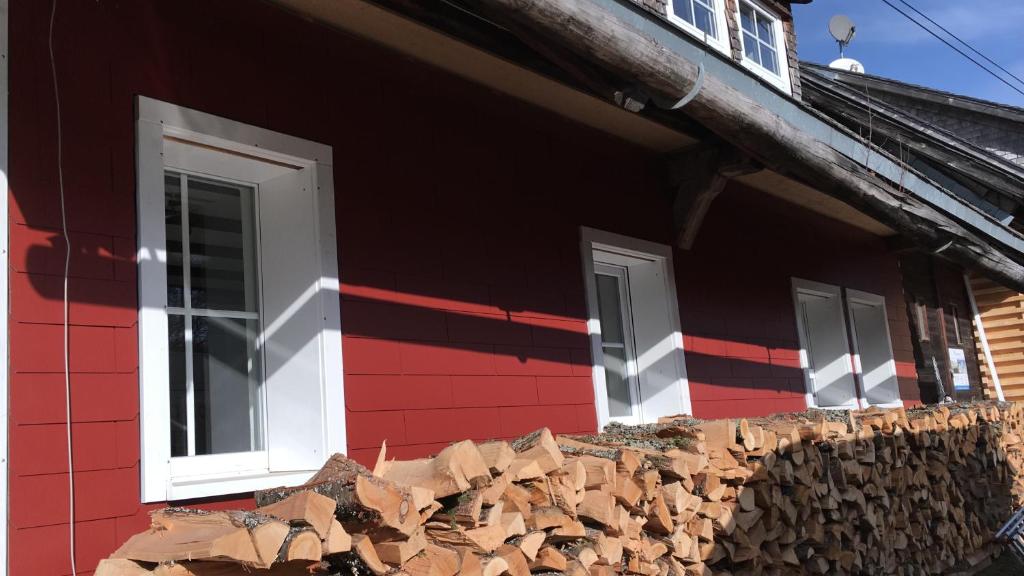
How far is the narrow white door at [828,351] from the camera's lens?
9562 mm

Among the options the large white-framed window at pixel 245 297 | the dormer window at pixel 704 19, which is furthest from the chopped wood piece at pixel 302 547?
the dormer window at pixel 704 19

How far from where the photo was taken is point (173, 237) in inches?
167

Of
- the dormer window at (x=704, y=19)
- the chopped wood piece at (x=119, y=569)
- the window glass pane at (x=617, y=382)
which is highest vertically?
the dormer window at (x=704, y=19)

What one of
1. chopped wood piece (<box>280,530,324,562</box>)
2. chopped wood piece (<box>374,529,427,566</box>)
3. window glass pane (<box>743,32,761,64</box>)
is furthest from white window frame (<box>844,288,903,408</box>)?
chopped wood piece (<box>280,530,324,562</box>)

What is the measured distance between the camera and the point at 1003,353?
13250 millimetres

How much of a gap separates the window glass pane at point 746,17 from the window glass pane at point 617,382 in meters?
3.14

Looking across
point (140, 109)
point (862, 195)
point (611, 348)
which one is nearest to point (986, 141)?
point (862, 195)

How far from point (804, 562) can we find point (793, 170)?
8.25ft

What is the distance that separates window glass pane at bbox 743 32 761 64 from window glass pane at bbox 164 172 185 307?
5.15 metres

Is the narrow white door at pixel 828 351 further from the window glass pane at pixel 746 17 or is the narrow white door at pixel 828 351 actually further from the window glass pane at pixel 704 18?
the window glass pane at pixel 704 18

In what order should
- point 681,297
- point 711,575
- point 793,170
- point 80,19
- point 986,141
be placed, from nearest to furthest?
point 80,19
point 711,575
point 793,170
point 681,297
point 986,141

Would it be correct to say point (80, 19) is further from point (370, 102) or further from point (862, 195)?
point (862, 195)

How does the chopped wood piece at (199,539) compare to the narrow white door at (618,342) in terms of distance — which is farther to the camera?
the narrow white door at (618,342)

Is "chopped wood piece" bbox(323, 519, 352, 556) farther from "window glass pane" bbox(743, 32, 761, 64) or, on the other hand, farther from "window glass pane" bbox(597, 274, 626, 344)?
"window glass pane" bbox(743, 32, 761, 64)
